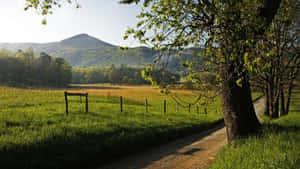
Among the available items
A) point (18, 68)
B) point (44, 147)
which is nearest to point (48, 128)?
point (44, 147)

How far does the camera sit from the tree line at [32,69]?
89875mm

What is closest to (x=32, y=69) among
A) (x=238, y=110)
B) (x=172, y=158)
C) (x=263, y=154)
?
(x=172, y=158)

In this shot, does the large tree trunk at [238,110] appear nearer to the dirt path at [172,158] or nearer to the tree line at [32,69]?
the dirt path at [172,158]

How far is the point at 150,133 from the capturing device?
1189 centimetres

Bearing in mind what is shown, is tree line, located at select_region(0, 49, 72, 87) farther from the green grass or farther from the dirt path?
the green grass

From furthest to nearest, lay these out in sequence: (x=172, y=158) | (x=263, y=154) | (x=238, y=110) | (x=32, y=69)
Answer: (x=32, y=69) < (x=172, y=158) < (x=238, y=110) < (x=263, y=154)

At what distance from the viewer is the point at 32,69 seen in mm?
101250

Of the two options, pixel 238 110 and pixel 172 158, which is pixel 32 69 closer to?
pixel 172 158

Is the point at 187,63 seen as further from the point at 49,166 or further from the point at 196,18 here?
the point at 49,166

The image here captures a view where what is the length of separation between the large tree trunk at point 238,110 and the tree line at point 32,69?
99.7 metres

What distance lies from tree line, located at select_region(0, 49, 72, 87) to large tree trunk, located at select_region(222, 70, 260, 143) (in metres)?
99.7

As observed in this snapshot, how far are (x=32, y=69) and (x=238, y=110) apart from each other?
11515cm

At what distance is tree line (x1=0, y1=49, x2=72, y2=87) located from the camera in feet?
295

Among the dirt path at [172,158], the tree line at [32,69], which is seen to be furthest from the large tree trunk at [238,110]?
the tree line at [32,69]
